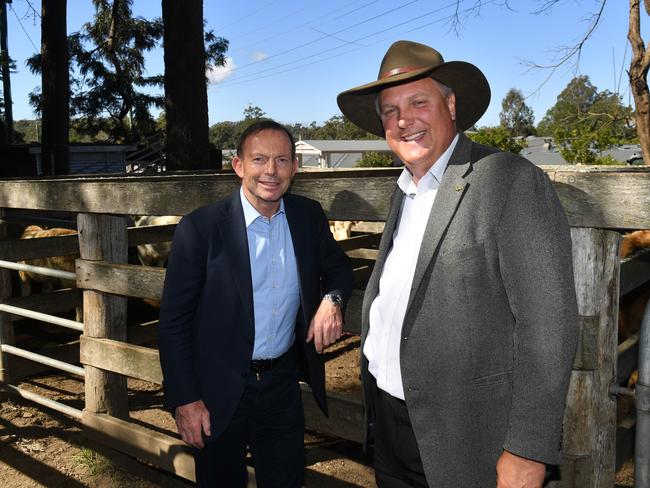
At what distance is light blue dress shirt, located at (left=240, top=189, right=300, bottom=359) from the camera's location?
2.58m

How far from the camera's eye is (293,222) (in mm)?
2666

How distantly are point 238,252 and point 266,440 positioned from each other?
804 mm

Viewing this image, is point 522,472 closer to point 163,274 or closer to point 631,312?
point 163,274

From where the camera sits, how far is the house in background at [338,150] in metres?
67.5

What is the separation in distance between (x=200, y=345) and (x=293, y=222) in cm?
60

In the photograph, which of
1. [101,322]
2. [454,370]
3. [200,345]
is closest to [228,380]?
[200,345]

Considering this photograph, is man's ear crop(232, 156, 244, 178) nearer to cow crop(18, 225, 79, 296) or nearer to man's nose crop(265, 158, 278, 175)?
man's nose crop(265, 158, 278, 175)

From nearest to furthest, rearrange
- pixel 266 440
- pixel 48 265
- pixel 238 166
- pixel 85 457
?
1. pixel 238 166
2. pixel 266 440
3. pixel 85 457
4. pixel 48 265

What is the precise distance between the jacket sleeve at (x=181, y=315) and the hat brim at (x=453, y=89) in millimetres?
760

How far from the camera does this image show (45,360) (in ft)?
15.2

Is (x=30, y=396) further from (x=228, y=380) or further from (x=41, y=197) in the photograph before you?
(x=228, y=380)

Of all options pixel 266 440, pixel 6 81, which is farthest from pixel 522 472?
pixel 6 81

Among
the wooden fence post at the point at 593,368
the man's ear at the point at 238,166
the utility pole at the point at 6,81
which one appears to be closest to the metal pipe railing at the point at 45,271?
the man's ear at the point at 238,166

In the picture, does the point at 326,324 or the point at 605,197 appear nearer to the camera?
the point at 605,197
